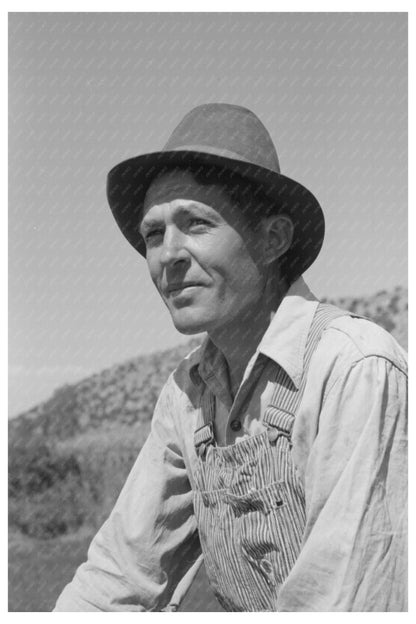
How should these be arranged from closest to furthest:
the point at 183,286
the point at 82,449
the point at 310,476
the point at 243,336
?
1. the point at 310,476
2. the point at 183,286
3. the point at 243,336
4. the point at 82,449

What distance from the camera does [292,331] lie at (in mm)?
2146

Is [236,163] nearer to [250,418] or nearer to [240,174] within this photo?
[240,174]

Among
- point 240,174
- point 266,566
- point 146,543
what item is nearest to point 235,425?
point 266,566

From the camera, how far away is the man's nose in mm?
2139

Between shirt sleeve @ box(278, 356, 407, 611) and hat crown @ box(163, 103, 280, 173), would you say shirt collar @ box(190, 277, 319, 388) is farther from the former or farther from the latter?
hat crown @ box(163, 103, 280, 173)

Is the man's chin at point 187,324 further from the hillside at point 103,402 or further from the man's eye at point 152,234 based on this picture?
the hillside at point 103,402

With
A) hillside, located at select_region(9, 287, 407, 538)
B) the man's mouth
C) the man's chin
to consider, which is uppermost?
the man's mouth

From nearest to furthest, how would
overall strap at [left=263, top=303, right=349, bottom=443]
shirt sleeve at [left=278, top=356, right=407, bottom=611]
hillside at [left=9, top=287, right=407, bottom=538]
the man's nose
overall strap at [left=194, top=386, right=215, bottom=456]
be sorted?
1. shirt sleeve at [left=278, top=356, right=407, bottom=611]
2. overall strap at [left=263, top=303, right=349, bottom=443]
3. the man's nose
4. overall strap at [left=194, top=386, right=215, bottom=456]
5. hillside at [left=9, top=287, right=407, bottom=538]

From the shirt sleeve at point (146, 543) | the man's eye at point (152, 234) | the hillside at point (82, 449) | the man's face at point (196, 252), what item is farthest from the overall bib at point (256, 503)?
the hillside at point (82, 449)

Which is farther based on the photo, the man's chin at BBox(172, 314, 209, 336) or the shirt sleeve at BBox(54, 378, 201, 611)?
the shirt sleeve at BBox(54, 378, 201, 611)

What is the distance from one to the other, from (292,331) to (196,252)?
0.35m

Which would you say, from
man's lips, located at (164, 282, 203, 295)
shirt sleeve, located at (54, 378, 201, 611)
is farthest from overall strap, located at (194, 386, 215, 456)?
man's lips, located at (164, 282, 203, 295)

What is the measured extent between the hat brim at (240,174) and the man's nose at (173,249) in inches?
8.6
